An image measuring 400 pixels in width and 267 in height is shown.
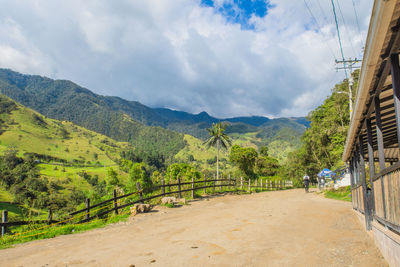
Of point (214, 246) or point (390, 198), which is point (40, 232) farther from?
point (390, 198)

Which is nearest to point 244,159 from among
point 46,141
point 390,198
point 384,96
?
point 384,96

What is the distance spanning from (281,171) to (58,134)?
170022 mm

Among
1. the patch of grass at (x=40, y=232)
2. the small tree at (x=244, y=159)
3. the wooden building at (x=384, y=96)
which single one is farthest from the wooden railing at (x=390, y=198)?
the small tree at (x=244, y=159)

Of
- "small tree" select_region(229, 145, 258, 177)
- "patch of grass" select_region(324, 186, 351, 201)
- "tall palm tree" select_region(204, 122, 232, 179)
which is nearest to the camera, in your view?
"patch of grass" select_region(324, 186, 351, 201)

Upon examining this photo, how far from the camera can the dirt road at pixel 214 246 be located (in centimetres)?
527

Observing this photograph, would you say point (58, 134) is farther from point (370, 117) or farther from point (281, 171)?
point (370, 117)

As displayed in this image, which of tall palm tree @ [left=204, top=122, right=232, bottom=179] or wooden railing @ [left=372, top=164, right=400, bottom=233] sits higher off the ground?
tall palm tree @ [left=204, top=122, right=232, bottom=179]

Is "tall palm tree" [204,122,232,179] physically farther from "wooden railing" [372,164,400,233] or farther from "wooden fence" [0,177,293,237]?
"wooden railing" [372,164,400,233]

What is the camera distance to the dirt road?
5.27 meters

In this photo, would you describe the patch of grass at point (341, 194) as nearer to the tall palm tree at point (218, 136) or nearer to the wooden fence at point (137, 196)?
the wooden fence at point (137, 196)

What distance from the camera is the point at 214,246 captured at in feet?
20.2

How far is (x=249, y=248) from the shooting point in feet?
19.5

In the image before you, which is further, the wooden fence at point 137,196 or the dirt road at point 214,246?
the wooden fence at point 137,196

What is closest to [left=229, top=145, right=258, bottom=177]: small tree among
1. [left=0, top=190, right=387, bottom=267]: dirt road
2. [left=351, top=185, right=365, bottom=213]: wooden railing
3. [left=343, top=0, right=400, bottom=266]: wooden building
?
[left=351, top=185, right=365, bottom=213]: wooden railing
